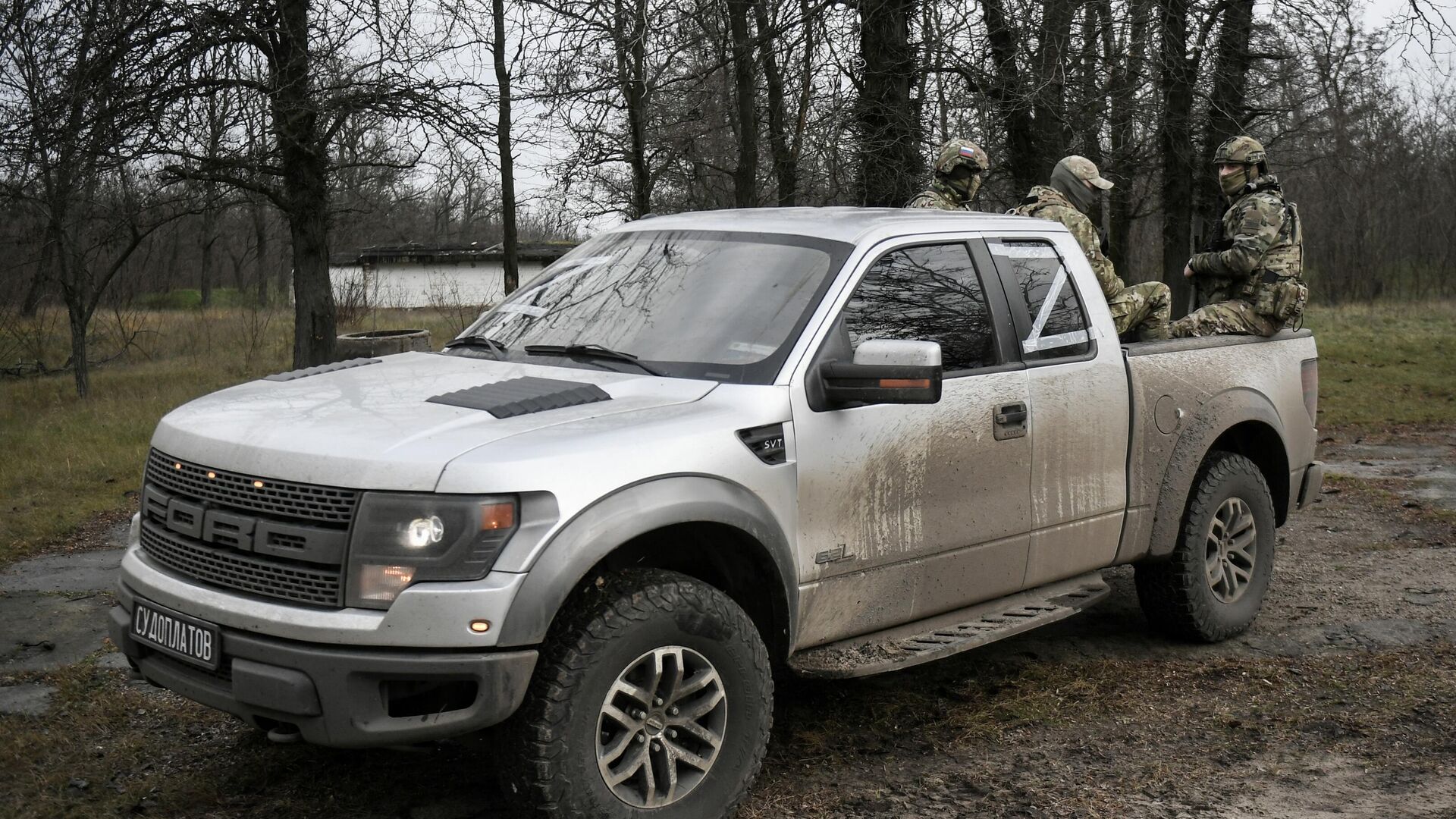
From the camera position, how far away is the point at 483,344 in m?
4.70

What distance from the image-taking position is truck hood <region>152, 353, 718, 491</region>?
3.31 metres

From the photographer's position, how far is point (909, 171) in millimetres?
13109

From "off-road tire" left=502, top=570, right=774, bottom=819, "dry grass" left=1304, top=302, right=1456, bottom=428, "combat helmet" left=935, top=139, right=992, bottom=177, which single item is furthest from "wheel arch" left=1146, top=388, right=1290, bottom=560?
"dry grass" left=1304, top=302, right=1456, bottom=428

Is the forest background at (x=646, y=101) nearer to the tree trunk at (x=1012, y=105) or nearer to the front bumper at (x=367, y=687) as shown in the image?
the tree trunk at (x=1012, y=105)

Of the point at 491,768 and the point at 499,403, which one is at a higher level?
the point at 499,403

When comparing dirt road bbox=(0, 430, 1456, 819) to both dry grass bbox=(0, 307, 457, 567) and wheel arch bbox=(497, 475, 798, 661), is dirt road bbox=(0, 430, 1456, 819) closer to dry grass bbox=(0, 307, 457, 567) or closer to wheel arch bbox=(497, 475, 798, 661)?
wheel arch bbox=(497, 475, 798, 661)

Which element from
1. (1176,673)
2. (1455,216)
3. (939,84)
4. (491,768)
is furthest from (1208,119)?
(1455,216)

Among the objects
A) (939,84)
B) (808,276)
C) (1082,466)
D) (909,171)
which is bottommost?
(1082,466)

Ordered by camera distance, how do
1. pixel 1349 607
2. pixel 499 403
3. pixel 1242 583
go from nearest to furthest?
pixel 499 403 → pixel 1242 583 → pixel 1349 607

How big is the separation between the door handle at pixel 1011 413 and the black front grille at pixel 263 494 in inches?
92.9

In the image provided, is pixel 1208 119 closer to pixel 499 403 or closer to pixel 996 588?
pixel 996 588

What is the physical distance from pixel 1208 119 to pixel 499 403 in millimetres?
14415

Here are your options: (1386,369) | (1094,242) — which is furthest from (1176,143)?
(1094,242)

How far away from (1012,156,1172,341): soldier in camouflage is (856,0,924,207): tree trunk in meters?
5.36
